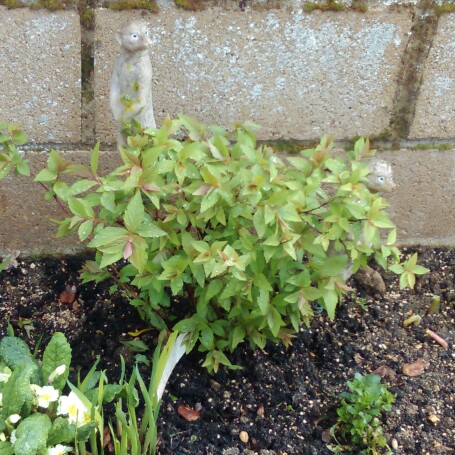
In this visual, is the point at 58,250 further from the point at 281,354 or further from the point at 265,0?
the point at 265,0

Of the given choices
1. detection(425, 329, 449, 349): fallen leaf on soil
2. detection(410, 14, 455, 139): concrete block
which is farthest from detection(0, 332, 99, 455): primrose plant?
detection(410, 14, 455, 139): concrete block

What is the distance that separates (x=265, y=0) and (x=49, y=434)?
145 cm

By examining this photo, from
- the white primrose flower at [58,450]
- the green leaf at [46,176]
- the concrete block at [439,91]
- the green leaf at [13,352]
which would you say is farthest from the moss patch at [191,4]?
the white primrose flower at [58,450]

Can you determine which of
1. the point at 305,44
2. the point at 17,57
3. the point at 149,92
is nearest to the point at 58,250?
the point at 17,57

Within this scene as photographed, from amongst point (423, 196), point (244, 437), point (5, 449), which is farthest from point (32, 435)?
point (423, 196)

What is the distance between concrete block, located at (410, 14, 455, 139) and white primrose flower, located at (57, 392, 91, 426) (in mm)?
1520

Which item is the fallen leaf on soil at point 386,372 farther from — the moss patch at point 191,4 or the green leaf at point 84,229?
the moss patch at point 191,4

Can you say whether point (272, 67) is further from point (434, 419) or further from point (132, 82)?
point (434, 419)

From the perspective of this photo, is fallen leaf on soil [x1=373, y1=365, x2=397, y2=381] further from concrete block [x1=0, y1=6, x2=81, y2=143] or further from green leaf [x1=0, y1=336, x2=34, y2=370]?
concrete block [x1=0, y1=6, x2=81, y2=143]

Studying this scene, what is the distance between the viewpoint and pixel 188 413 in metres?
2.09

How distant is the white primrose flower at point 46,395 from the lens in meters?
1.77

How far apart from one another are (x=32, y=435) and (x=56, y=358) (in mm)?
251

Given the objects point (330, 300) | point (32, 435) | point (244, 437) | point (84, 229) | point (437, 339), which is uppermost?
point (84, 229)

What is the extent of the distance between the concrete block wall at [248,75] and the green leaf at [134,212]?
756mm
